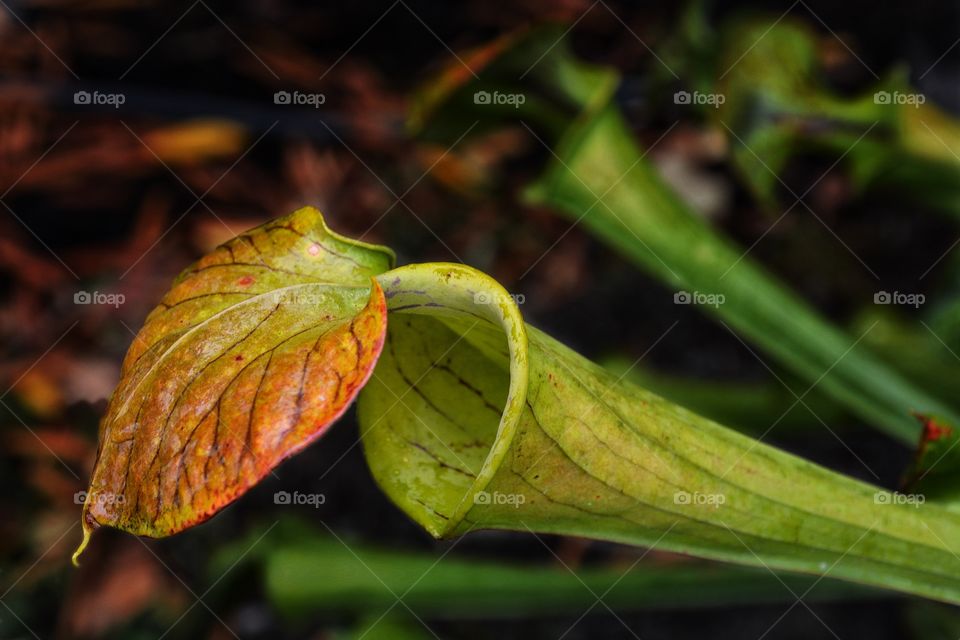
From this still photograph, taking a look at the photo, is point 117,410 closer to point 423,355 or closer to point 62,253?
point 423,355

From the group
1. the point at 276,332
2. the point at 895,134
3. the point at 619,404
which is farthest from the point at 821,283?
the point at 276,332

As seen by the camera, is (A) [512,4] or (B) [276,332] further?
(A) [512,4]

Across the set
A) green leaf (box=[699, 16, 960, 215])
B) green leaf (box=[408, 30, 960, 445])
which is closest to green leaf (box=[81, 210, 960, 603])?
green leaf (box=[408, 30, 960, 445])

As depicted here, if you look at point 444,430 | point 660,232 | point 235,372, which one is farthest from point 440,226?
point 235,372

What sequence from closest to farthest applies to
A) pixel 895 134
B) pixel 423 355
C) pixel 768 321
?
pixel 423 355, pixel 768 321, pixel 895 134

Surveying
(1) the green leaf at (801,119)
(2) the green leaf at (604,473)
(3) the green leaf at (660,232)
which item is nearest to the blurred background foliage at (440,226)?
(1) the green leaf at (801,119)
